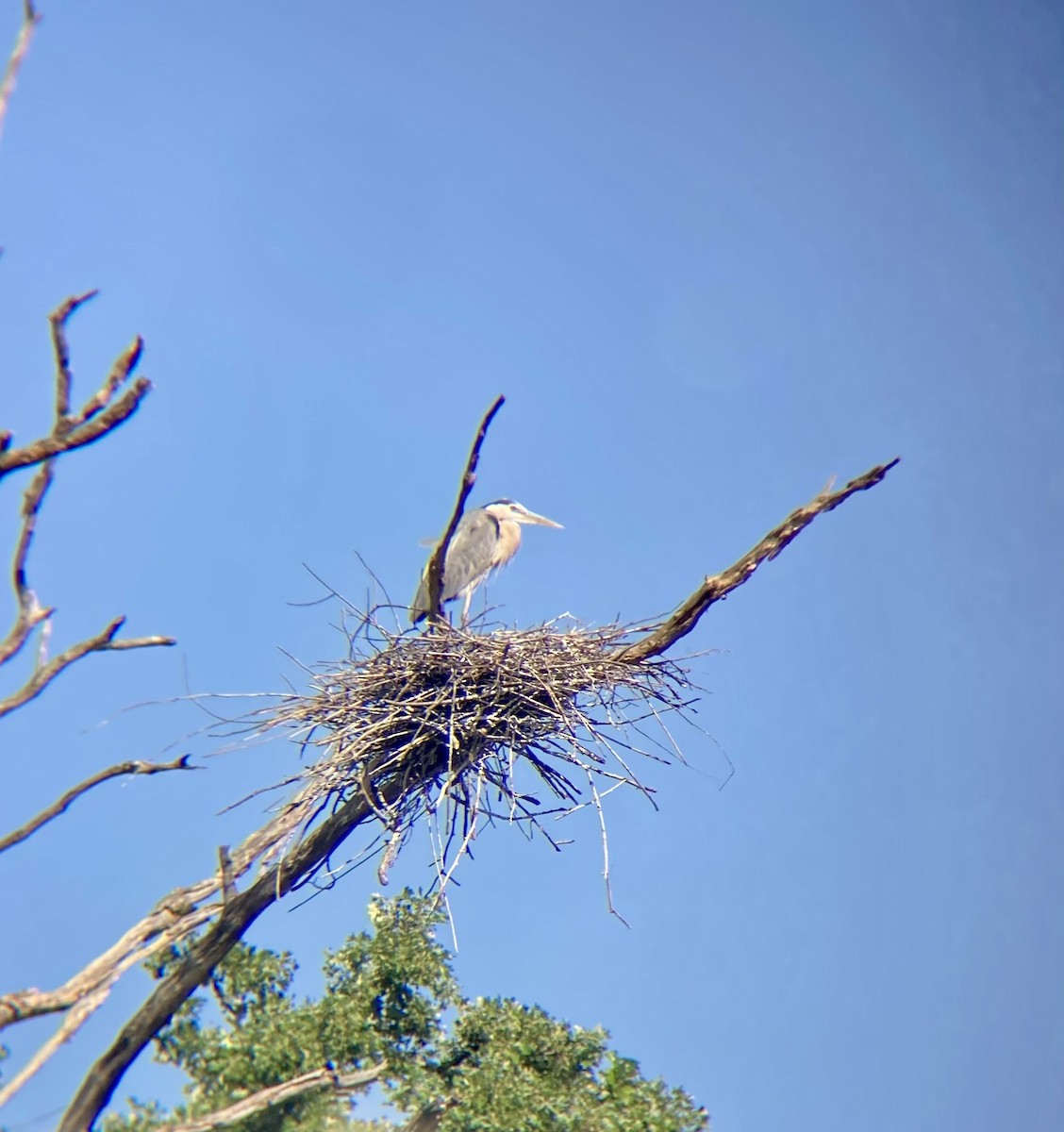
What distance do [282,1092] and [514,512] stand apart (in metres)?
4.66

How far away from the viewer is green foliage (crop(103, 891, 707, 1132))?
6598 mm

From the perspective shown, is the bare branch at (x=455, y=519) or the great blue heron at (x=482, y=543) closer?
the bare branch at (x=455, y=519)

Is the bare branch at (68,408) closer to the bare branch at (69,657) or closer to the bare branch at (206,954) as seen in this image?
the bare branch at (69,657)

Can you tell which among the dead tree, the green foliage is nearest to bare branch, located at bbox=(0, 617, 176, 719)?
the dead tree

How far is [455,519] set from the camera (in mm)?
4406

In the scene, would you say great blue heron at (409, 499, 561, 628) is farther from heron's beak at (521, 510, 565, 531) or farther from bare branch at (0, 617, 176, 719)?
bare branch at (0, 617, 176, 719)

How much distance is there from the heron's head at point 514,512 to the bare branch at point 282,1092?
4211 millimetres

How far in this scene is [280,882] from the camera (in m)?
4.71

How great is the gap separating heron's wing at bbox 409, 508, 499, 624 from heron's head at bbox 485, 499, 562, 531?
18 centimetres

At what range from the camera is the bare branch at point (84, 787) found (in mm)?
3682

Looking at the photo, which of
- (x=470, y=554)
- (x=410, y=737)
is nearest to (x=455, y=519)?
(x=410, y=737)

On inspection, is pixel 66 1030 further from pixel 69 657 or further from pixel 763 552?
pixel 763 552

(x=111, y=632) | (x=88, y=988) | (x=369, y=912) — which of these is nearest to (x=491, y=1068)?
(x=369, y=912)

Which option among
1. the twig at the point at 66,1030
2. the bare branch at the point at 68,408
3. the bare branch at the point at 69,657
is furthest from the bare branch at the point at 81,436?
the twig at the point at 66,1030
